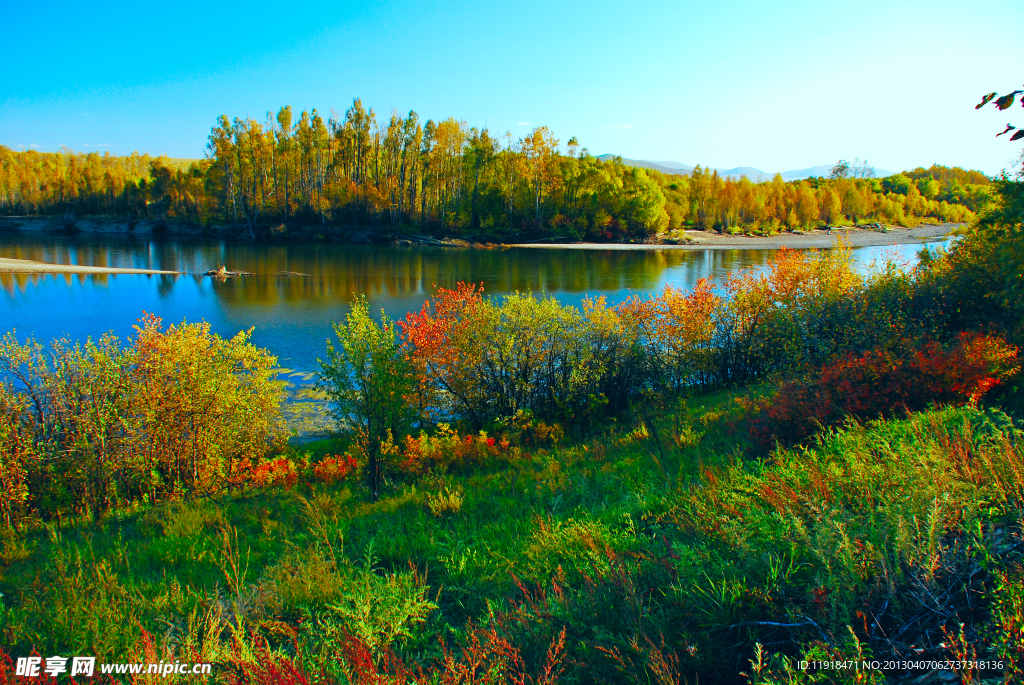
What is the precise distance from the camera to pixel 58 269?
44.6 metres

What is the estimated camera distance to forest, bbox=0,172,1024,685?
348cm

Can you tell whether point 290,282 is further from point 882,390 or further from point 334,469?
point 882,390

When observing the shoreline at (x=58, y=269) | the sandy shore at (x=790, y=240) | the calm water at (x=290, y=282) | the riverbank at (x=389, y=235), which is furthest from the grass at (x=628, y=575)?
the sandy shore at (x=790, y=240)

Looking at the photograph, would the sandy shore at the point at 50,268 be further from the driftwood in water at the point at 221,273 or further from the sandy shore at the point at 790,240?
the sandy shore at the point at 790,240

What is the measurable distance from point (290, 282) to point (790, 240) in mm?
78144

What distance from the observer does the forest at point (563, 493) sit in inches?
137

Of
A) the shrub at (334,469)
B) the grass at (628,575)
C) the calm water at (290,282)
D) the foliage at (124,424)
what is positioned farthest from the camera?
the calm water at (290,282)

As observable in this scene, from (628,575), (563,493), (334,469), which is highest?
(628,575)

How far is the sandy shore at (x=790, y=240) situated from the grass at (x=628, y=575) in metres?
A: 63.3

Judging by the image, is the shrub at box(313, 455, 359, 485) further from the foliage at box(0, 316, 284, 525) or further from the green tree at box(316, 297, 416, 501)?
the foliage at box(0, 316, 284, 525)

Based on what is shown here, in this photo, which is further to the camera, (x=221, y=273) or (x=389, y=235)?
(x=389, y=235)

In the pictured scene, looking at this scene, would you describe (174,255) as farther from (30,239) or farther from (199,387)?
(199,387)

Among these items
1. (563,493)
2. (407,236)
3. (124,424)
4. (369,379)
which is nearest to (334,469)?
(369,379)

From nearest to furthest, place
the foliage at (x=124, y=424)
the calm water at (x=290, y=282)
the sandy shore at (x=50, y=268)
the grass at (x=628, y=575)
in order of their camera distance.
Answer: the grass at (x=628, y=575) → the foliage at (x=124, y=424) → the calm water at (x=290, y=282) → the sandy shore at (x=50, y=268)
